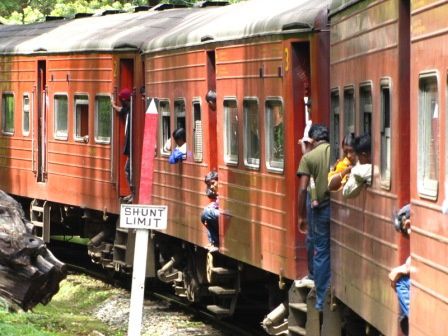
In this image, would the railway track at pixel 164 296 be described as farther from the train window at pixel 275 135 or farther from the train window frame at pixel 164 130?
the train window at pixel 275 135

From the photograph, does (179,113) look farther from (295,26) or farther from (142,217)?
(142,217)

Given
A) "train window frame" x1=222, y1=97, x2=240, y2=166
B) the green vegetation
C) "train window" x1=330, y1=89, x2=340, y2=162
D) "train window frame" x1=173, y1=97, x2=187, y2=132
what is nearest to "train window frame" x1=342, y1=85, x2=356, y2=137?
"train window" x1=330, y1=89, x2=340, y2=162

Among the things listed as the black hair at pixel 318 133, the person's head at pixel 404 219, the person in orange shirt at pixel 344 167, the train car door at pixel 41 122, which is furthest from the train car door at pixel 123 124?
the person's head at pixel 404 219

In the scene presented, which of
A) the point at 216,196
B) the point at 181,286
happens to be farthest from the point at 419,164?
the point at 181,286

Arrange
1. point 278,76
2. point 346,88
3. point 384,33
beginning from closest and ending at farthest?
1. point 384,33
2. point 346,88
3. point 278,76

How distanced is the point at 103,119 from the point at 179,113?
4.20 meters

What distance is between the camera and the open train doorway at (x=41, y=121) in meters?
25.9

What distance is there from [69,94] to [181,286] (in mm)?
5597

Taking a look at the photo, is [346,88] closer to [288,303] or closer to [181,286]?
[288,303]

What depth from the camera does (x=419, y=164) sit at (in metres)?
8.27

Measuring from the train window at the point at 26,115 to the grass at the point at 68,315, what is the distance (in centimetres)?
Result: 309

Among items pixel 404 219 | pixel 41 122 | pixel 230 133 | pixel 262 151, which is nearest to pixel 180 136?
pixel 230 133

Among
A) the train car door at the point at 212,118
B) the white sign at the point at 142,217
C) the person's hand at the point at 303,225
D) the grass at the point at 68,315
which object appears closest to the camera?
the white sign at the point at 142,217

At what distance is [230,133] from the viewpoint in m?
16.4
